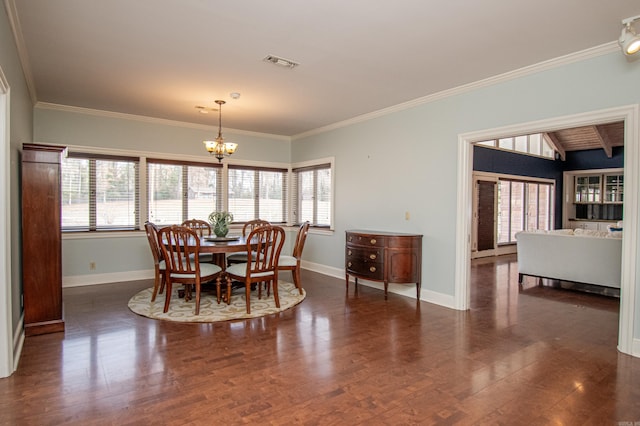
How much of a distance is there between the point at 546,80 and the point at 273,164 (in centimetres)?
481

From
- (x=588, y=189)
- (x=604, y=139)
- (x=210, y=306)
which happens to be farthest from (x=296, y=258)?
(x=588, y=189)

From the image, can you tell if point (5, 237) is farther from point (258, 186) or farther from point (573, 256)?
point (573, 256)

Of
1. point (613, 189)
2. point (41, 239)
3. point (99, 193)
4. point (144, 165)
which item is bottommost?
point (41, 239)

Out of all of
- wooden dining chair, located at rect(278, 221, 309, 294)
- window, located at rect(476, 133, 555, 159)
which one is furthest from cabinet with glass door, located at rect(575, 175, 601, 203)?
wooden dining chair, located at rect(278, 221, 309, 294)

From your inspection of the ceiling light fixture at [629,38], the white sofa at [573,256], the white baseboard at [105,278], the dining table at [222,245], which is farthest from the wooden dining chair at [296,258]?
the white sofa at [573,256]

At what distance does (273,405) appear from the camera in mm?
2195

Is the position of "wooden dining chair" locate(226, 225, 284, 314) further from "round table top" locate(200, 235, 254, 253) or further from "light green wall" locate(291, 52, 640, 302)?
"light green wall" locate(291, 52, 640, 302)

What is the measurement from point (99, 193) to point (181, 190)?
120 cm

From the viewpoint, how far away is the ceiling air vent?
3.41 m

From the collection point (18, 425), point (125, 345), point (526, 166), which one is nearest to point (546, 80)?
point (125, 345)

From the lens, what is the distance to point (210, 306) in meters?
4.23

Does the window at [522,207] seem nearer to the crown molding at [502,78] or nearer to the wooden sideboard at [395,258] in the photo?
the crown molding at [502,78]

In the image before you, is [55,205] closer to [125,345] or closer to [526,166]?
[125,345]

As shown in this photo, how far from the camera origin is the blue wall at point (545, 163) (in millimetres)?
8625
